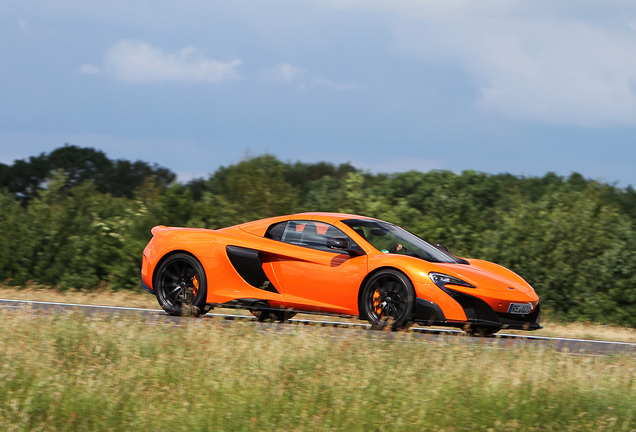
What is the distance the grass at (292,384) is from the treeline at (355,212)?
7231 millimetres

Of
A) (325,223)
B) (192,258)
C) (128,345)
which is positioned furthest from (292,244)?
(128,345)

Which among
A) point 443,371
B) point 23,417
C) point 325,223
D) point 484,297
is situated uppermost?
point 325,223

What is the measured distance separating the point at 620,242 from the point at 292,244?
760 centimetres

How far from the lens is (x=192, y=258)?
941 centimetres

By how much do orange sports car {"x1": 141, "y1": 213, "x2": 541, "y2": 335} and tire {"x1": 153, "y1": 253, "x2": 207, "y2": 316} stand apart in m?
0.01

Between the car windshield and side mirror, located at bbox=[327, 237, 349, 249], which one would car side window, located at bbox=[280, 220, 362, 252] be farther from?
side mirror, located at bbox=[327, 237, 349, 249]

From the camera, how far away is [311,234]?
9102mm

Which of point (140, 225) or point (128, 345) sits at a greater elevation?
point (140, 225)

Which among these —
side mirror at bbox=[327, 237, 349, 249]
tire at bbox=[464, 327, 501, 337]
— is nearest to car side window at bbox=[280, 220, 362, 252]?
side mirror at bbox=[327, 237, 349, 249]

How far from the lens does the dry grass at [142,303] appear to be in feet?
34.7

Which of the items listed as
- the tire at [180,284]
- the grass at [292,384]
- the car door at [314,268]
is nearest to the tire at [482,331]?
the car door at [314,268]

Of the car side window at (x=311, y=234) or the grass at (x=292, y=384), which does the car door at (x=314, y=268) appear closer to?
→ the car side window at (x=311, y=234)

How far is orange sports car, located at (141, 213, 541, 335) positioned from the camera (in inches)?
321

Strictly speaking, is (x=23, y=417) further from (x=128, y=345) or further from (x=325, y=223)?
(x=325, y=223)
